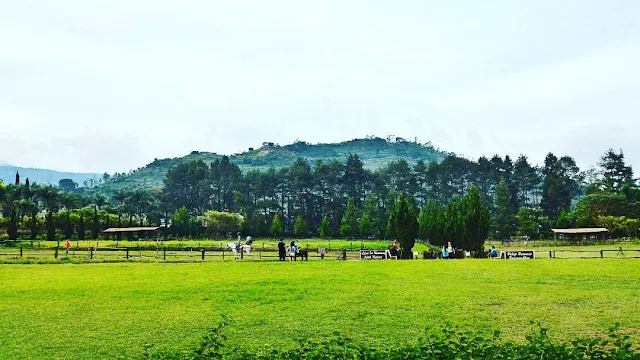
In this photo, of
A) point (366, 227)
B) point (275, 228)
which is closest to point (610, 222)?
point (366, 227)

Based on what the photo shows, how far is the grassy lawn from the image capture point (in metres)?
13.3

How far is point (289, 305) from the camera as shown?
17.3 m

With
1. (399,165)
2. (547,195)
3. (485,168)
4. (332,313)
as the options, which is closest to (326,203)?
(399,165)

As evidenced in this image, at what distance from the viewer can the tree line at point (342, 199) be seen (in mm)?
86750

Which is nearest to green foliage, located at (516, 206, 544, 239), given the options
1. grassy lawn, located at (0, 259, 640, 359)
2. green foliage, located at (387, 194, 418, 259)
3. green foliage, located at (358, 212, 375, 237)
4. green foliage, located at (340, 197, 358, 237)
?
green foliage, located at (358, 212, 375, 237)

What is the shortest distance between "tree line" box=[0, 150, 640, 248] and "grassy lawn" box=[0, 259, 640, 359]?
3641 centimetres

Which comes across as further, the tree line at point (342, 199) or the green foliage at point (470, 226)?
the tree line at point (342, 199)

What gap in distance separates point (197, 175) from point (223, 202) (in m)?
11.5

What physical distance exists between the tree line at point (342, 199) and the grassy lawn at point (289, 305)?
119 feet

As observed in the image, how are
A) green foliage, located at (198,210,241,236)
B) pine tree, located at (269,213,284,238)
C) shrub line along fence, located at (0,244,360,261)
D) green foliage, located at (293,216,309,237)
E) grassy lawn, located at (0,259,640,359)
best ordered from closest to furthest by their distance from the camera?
1. grassy lawn, located at (0,259,640,359)
2. shrub line along fence, located at (0,244,360,261)
3. pine tree, located at (269,213,284,238)
4. green foliage, located at (198,210,241,236)
5. green foliage, located at (293,216,309,237)

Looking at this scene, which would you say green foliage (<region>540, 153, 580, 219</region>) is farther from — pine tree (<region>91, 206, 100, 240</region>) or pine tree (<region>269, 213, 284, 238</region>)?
pine tree (<region>91, 206, 100, 240</region>)

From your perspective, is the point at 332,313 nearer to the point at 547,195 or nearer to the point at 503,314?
the point at 503,314

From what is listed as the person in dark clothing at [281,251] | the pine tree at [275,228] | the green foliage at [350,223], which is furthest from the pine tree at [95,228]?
the person in dark clothing at [281,251]

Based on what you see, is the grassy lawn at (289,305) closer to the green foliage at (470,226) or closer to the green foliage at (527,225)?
the green foliage at (470,226)
